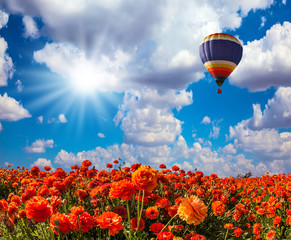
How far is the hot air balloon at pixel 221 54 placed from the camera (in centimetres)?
2388

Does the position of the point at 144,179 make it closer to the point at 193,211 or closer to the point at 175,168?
the point at 193,211

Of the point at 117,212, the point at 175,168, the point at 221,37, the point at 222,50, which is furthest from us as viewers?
the point at 221,37

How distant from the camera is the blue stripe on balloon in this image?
78.2 feet

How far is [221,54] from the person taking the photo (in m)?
23.9

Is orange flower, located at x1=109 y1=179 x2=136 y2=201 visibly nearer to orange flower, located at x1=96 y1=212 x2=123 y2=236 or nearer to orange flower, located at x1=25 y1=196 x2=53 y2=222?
orange flower, located at x1=96 y1=212 x2=123 y2=236

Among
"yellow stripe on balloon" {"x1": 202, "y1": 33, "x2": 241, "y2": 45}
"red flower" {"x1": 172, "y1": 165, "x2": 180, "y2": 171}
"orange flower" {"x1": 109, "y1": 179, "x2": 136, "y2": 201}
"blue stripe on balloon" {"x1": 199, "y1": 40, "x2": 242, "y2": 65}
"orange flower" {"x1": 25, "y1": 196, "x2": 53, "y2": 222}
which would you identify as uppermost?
"yellow stripe on balloon" {"x1": 202, "y1": 33, "x2": 241, "y2": 45}

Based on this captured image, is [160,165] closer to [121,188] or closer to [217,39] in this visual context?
[121,188]

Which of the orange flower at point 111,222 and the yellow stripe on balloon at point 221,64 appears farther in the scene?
the yellow stripe on balloon at point 221,64

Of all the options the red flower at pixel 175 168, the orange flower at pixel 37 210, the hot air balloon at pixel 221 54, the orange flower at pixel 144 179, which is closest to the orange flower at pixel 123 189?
the orange flower at pixel 144 179

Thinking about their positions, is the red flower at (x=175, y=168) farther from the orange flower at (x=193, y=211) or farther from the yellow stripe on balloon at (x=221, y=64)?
the yellow stripe on balloon at (x=221, y=64)

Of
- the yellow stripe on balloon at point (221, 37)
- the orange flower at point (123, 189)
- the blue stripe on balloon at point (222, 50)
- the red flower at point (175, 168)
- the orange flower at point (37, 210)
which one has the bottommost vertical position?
the orange flower at point (37, 210)

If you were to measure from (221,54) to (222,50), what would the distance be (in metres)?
0.37

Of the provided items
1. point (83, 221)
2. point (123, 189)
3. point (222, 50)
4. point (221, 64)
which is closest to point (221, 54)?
point (222, 50)

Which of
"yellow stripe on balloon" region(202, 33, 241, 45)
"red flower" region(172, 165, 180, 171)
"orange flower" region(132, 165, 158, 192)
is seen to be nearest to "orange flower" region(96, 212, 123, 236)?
"orange flower" region(132, 165, 158, 192)
